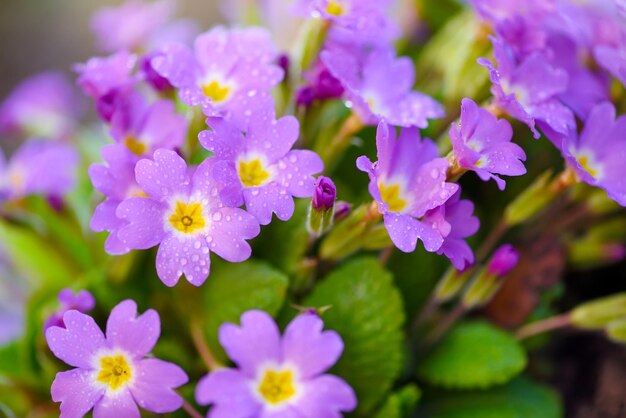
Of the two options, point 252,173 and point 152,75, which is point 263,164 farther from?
point 152,75

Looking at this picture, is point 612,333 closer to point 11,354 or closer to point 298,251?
point 298,251

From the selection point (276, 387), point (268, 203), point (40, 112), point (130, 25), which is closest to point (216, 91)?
point (268, 203)

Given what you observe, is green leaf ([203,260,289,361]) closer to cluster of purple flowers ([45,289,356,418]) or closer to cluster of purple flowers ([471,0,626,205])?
cluster of purple flowers ([45,289,356,418])

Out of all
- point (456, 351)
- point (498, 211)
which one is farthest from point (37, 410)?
point (498, 211)

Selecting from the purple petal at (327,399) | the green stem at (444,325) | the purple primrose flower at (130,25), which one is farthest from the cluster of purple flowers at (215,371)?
the purple primrose flower at (130,25)

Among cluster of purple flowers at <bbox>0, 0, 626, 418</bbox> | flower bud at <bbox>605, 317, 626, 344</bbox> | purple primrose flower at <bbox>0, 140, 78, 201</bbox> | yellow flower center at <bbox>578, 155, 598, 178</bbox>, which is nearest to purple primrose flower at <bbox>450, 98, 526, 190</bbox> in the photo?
cluster of purple flowers at <bbox>0, 0, 626, 418</bbox>

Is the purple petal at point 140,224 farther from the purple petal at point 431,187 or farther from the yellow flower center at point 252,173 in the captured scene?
the purple petal at point 431,187
